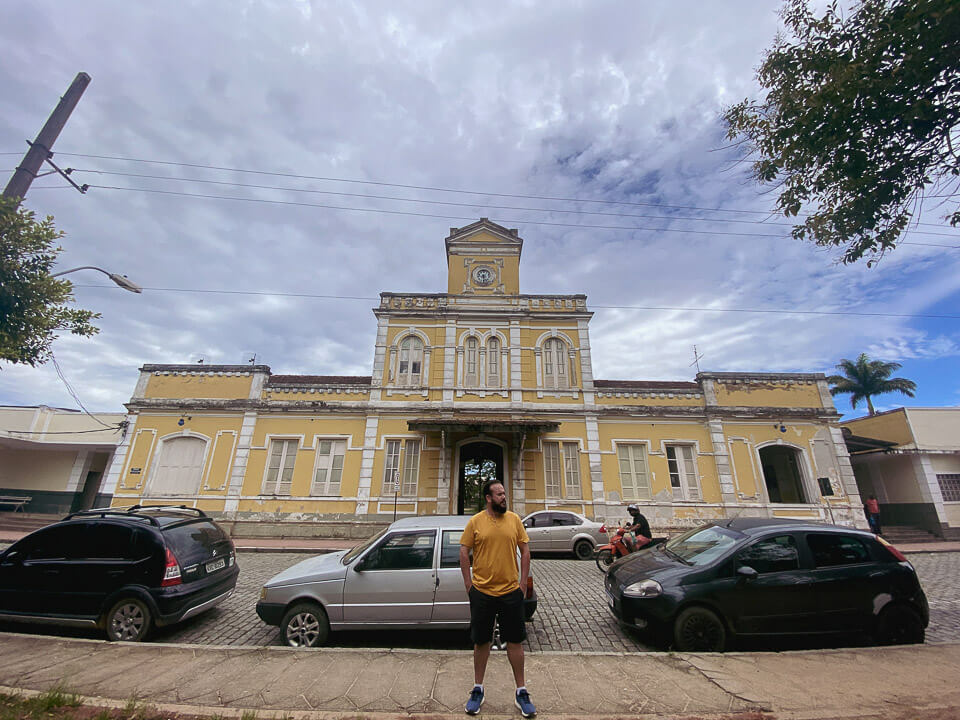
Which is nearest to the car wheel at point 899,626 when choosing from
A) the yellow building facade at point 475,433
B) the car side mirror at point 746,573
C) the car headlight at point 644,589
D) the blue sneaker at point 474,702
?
the car side mirror at point 746,573

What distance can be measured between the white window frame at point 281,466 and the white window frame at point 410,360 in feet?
16.1

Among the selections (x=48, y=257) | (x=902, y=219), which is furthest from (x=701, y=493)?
(x=48, y=257)

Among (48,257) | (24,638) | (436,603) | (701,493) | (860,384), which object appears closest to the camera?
(24,638)

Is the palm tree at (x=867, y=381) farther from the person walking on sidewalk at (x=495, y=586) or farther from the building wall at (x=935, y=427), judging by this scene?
the person walking on sidewalk at (x=495, y=586)

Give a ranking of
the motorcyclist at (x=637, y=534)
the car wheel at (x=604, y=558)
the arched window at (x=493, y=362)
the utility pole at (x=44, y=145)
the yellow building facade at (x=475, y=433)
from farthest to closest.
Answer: the arched window at (x=493, y=362)
the yellow building facade at (x=475, y=433)
the car wheel at (x=604, y=558)
the motorcyclist at (x=637, y=534)
the utility pole at (x=44, y=145)

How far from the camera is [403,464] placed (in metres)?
15.6

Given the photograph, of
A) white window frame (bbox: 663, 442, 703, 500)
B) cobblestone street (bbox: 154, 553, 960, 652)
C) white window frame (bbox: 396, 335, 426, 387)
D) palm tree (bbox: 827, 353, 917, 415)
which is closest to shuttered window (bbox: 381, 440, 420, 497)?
white window frame (bbox: 396, 335, 426, 387)

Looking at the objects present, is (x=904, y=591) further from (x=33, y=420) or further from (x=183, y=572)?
(x=33, y=420)

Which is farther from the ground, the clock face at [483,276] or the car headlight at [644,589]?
the clock face at [483,276]

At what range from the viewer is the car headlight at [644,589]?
202 inches

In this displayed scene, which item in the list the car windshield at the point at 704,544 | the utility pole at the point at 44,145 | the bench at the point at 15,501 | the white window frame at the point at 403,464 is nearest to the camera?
the car windshield at the point at 704,544

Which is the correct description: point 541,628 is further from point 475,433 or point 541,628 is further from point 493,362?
point 493,362

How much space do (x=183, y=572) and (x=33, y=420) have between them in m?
20.8

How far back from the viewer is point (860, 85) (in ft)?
16.6
